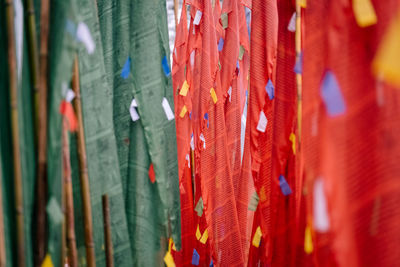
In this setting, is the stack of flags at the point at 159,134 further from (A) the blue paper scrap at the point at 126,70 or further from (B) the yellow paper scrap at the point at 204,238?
(B) the yellow paper scrap at the point at 204,238

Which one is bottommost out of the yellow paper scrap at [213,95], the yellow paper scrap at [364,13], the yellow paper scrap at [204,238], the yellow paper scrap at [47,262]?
the yellow paper scrap at [47,262]

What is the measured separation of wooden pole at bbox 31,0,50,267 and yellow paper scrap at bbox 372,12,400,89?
1.68ft

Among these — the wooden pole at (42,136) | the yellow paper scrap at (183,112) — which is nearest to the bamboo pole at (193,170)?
the yellow paper scrap at (183,112)

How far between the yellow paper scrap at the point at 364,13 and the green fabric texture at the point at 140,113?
1.45 feet

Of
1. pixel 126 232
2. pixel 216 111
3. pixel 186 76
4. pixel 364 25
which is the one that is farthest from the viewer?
pixel 186 76

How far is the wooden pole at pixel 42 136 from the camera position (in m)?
0.56

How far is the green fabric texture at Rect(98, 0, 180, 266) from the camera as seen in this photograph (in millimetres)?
809

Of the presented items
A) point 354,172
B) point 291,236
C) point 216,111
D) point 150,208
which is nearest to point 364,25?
point 354,172

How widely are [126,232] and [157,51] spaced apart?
0.42 meters

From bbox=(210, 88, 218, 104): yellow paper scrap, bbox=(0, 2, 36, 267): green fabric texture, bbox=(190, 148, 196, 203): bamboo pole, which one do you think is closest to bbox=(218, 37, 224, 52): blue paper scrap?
bbox=(210, 88, 218, 104): yellow paper scrap

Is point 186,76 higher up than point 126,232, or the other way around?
point 186,76

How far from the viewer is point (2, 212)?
0.53 meters

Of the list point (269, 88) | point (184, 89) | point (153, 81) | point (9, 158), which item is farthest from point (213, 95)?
point (9, 158)

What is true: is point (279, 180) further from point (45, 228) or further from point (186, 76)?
point (186, 76)
